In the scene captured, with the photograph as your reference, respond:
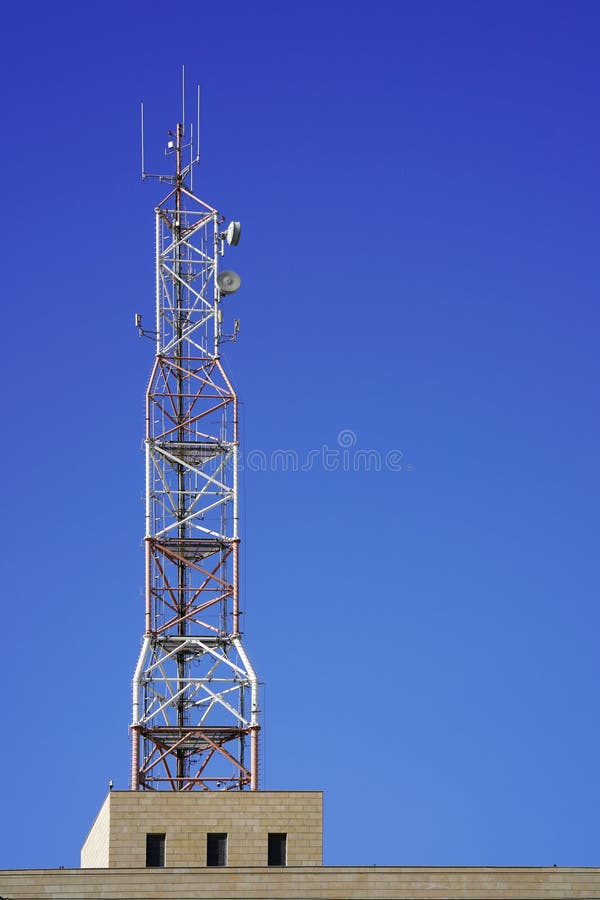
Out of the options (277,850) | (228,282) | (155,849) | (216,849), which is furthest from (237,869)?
(228,282)

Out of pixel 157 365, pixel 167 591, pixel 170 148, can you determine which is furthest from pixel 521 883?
pixel 170 148

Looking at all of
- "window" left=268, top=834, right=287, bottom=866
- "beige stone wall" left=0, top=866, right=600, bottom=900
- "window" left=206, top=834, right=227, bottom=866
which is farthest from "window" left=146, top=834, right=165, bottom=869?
"beige stone wall" left=0, top=866, right=600, bottom=900

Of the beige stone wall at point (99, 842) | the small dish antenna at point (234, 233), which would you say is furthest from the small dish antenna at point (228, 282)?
the beige stone wall at point (99, 842)

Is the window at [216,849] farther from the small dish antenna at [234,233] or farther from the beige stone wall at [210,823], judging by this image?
the small dish antenna at [234,233]

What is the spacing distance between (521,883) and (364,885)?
7.94m

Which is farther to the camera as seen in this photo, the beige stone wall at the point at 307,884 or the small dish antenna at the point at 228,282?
the small dish antenna at the point at 228,282

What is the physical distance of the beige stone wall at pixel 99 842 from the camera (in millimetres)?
114000

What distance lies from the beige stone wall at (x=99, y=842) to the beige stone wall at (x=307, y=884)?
6.13 m

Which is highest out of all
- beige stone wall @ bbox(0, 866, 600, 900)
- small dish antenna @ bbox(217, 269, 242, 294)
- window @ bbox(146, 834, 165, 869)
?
small dish antenna @ bbox(217, 269, 242, 294)

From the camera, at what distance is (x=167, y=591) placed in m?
135

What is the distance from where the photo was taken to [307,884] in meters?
108

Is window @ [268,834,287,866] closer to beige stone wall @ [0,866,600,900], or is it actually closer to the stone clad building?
the stone clad building

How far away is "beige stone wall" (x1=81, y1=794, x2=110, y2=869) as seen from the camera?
11400cm

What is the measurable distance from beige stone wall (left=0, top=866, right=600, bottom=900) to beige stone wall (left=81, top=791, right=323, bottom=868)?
5267 millimetres
